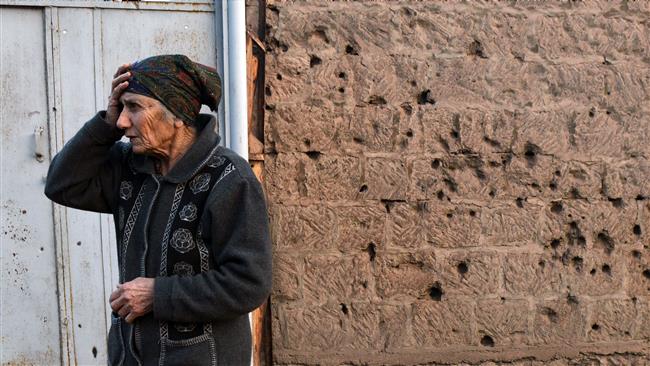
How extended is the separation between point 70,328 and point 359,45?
1.86 metres

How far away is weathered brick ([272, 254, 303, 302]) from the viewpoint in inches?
163

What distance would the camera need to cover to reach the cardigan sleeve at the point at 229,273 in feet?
8.50

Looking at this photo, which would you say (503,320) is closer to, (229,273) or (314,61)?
(314,61)

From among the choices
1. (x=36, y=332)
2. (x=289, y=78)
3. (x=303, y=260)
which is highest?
(x=289, y=78)

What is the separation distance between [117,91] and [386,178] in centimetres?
171

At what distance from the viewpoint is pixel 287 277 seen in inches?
163

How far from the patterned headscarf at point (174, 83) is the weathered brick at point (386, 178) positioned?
1511 millimetres

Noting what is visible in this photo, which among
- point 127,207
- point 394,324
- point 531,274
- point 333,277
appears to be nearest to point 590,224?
point 531,274

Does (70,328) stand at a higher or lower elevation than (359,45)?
lower

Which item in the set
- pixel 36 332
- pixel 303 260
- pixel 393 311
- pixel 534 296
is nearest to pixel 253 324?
pixel 303 260

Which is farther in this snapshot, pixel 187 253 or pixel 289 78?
pixel 289 78

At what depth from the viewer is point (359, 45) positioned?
4148mm

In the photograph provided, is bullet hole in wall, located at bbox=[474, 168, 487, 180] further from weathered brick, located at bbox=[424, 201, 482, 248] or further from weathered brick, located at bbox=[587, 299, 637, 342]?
weathered brick, located at bbox=[587, 299, 637, 342]

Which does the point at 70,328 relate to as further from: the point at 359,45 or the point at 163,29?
the point at 359,45
